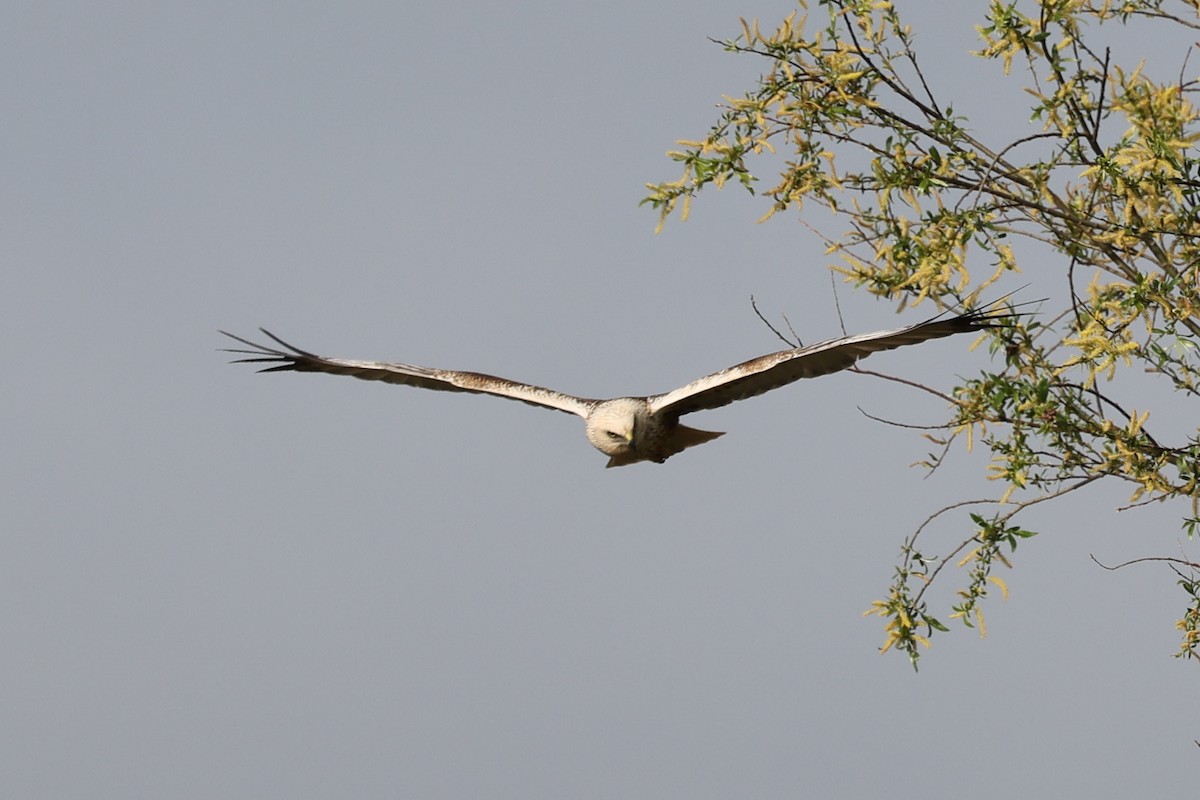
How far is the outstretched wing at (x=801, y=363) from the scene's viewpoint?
372 inches

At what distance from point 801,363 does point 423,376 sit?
293 centimetres

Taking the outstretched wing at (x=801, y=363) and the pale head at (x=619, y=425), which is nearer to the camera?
the outstretched wing at (x=801, y=363)

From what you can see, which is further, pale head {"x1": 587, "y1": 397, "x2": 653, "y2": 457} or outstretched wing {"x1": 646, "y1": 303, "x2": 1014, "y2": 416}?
pale head {"x1": 587, "y1": 397, "x2": 653, "y2": 457}

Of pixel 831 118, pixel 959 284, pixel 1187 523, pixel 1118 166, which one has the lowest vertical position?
pixel 1187 523

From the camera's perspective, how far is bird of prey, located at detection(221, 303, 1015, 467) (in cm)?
952

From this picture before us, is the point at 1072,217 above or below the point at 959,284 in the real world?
above

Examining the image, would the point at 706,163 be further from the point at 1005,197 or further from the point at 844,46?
the point at 1005,197

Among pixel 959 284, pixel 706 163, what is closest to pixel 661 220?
pixel 706 163

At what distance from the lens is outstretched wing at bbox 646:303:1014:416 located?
372 inches

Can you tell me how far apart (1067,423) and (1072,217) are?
1.34 meters

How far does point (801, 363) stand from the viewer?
9758mm

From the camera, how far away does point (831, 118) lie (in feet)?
34.6

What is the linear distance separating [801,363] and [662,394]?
956 millimetres

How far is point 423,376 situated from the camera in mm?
11352
